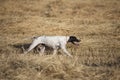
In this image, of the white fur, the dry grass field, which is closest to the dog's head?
the white fur

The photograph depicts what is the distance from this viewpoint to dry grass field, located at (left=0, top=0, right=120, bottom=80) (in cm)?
713

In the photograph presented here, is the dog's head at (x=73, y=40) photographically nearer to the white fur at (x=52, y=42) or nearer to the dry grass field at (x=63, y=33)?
the white fur at (x=52, y=42)

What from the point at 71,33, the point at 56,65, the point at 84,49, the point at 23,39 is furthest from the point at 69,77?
the point at 71,33

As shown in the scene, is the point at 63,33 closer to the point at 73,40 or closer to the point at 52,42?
the point at 73,40

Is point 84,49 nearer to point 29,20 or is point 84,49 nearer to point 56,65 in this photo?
point 56,65

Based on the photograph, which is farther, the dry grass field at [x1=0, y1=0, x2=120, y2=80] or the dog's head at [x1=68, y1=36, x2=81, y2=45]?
Answer: the dog's head at [x1=68, y1=36, x2=81, y2=45]

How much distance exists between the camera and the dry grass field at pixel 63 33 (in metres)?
7.13

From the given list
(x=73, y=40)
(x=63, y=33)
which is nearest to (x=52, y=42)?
(x=73, y=40)

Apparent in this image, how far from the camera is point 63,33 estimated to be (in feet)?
41.1

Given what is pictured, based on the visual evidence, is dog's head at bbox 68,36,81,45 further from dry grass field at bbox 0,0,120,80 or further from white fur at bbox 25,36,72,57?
dry grass field at bbox 0,0,120,80

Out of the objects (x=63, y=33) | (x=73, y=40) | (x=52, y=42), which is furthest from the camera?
(x=63, y=33)

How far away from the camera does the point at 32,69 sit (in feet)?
23.5

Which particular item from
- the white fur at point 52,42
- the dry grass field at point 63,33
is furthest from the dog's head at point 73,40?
the dry grass field at point 63,33

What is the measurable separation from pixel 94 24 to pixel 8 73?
7.50m
